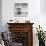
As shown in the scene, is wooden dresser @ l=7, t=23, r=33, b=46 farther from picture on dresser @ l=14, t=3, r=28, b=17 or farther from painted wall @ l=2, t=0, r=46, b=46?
picture on dresser @ l=14, t=3, r=28, b=17

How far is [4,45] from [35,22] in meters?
1.99

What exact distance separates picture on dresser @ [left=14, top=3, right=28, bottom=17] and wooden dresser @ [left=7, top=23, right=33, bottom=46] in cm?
41

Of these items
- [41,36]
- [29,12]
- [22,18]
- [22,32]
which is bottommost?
[41,36]

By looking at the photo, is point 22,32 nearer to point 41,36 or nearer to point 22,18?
point 22,18

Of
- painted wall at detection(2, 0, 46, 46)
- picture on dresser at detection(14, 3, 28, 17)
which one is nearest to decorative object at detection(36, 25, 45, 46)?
painted wall at detection(2, 0, 46, 46)

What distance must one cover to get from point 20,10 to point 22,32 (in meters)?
0.88

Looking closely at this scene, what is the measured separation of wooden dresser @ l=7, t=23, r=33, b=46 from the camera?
5453 millimetres

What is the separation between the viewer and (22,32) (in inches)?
217

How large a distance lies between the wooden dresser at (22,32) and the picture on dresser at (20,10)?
41 centimetres

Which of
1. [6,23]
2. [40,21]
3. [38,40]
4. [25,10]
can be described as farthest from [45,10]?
[6,23]

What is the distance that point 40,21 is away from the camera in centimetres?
594

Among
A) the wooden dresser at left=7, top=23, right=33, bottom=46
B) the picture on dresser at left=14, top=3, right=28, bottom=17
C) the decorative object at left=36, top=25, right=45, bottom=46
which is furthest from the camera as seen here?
the picture on dresser at left=14, top=3, right=28, bottom=17

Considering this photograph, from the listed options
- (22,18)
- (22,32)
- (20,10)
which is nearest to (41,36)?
(22,32)

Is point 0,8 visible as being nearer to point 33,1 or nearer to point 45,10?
point 33,1
